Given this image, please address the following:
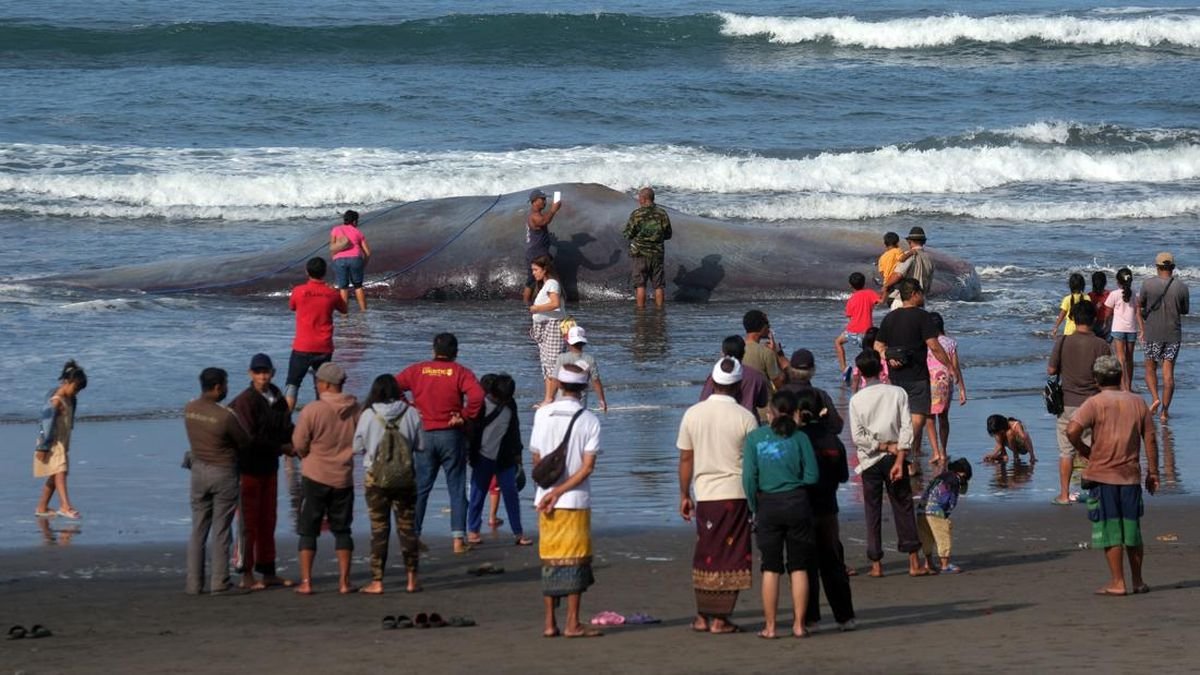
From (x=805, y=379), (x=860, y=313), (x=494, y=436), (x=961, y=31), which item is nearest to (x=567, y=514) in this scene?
(x=805, y=379)

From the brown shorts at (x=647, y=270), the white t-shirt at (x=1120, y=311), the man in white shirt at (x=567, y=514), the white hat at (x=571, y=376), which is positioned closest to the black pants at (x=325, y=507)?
the man in white shirt at (x=567, y=514)

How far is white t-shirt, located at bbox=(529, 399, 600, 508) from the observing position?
9.83m

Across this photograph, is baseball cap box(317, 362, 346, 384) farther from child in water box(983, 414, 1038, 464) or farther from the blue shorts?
the blue shorts

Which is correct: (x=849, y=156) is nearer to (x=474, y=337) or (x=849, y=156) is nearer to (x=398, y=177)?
(x=398, y=177)

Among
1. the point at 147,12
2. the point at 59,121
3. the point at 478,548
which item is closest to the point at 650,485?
the point at 478,548

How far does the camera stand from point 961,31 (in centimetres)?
5600

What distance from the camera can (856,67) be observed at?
2013 inches

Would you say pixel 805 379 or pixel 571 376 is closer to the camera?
pixel 571 376

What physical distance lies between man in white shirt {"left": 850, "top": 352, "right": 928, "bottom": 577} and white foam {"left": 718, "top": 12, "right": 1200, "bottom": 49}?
45358mm

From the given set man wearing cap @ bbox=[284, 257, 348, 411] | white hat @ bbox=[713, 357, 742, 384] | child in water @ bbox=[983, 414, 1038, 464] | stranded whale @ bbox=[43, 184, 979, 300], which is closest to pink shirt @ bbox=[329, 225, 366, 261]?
stranded whale @ bbox=[43, 184, 979, 300]

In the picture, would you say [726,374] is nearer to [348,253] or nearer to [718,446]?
[718,446]

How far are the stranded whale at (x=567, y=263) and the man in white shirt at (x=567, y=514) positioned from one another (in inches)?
526

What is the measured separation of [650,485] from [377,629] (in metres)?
4.18

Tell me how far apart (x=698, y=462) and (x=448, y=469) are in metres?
2.74
